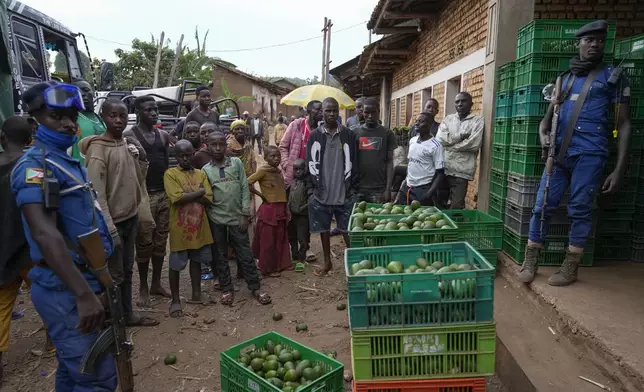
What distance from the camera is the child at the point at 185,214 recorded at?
183 inches

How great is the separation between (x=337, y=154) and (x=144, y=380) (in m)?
3.20

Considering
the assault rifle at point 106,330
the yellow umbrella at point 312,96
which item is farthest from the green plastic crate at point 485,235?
the yellow umbrella at point 312,96

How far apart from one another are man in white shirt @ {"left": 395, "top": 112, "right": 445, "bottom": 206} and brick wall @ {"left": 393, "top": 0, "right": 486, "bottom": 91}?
2398mm

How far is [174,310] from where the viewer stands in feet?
15.6

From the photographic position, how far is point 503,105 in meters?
5.22

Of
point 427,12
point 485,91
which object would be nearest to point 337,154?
point 485,91

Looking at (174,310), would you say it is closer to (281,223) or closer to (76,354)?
(281,223)

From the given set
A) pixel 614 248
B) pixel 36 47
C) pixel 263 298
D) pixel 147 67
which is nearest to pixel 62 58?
pixel 36 47

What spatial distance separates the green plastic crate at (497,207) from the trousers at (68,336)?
Answer: 168 inches

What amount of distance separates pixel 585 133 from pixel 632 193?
113 cm

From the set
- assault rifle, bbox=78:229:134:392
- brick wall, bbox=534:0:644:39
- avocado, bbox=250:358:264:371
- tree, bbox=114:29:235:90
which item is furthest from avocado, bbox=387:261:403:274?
tree, bbox=114:29:235:90

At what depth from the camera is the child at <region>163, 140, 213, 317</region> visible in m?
4.64

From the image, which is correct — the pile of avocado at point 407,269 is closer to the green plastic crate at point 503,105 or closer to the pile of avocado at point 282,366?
the pile of avocado at point 282,366

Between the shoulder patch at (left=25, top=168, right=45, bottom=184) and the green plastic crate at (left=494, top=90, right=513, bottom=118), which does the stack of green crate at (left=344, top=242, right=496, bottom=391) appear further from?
the green plastic crate at (left=494, top=90, right=513, bottom=118)
